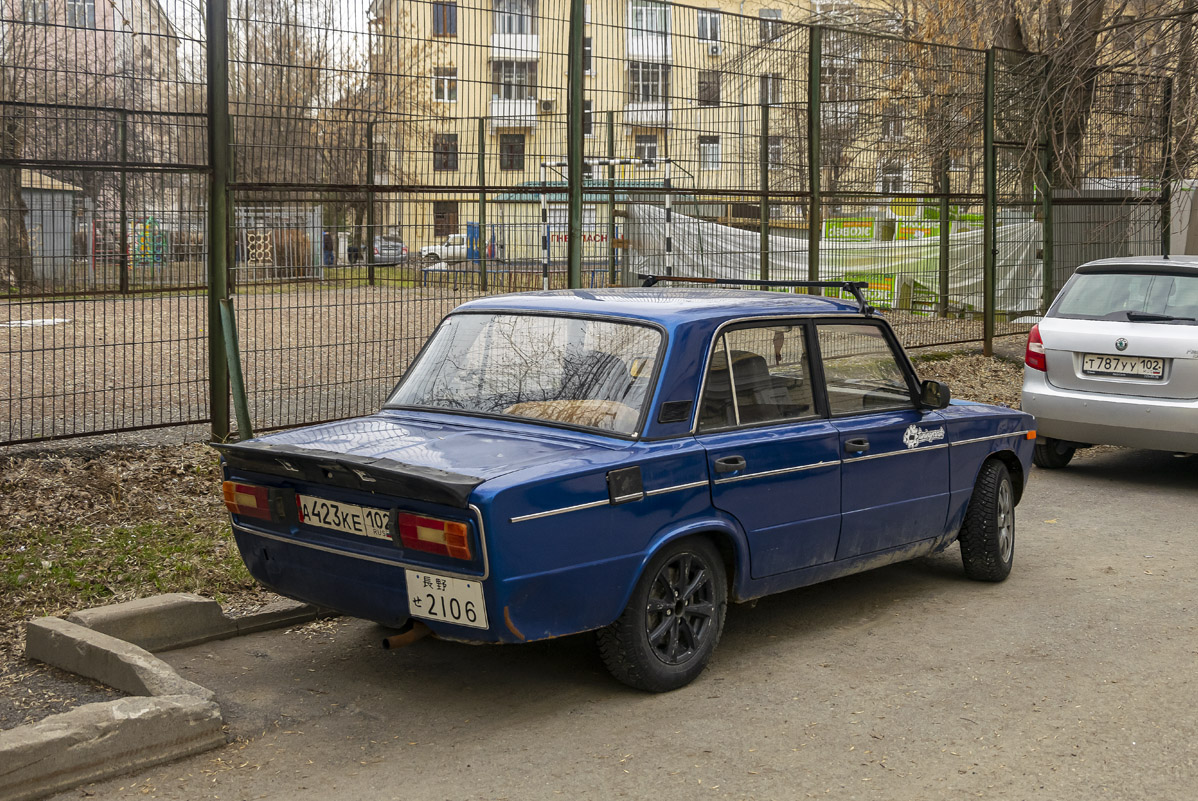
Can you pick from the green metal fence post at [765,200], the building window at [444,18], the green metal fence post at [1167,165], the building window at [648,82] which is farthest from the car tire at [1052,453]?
the green metal fence post at [1167,165]

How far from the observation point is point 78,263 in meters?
7.87

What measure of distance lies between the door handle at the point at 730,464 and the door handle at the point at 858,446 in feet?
2.45

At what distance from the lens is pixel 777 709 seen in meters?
4.78

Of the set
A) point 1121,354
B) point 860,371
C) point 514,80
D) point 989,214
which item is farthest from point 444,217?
point 989,214

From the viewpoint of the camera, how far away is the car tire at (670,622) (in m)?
4.73

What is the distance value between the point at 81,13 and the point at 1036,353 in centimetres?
697

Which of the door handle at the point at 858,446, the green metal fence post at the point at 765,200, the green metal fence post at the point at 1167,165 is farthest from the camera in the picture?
the green metal fence post at the point at 1167,165

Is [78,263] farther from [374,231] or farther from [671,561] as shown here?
[671,561]

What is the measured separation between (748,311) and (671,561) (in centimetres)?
121

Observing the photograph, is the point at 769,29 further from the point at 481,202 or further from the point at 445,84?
the point at 481,202

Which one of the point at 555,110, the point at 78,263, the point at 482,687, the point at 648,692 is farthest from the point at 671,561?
the point at 555,110

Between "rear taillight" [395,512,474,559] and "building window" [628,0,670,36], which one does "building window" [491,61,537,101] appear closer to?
"building window" [628,0,670,36]

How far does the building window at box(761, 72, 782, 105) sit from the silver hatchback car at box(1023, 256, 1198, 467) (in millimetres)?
3562

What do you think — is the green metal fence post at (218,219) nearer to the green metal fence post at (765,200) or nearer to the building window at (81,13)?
the building window at (81,13)
